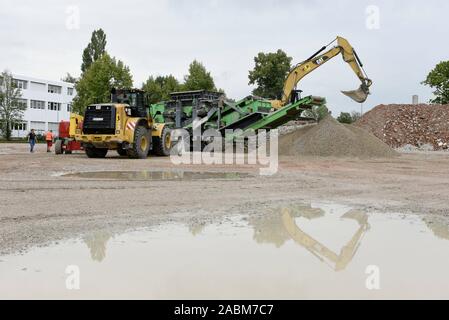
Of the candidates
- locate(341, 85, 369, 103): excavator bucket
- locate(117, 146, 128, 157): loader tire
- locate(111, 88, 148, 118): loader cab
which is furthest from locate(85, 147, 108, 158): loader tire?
locate(341, 85, 369, 103): excavator bucket

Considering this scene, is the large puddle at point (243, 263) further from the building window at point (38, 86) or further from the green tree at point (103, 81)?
the building window at point (38, 86)

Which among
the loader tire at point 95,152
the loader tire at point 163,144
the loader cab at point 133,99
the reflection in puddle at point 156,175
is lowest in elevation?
the reflection in puddle at point 156,175

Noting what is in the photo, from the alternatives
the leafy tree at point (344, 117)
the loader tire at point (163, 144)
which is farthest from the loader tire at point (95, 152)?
the leafy tree at point (344, 117)

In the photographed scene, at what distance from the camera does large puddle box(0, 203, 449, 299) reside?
3904 mm

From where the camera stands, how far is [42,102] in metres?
84.4

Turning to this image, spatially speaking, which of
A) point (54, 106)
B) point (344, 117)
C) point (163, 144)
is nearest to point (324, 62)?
point (163, 144)

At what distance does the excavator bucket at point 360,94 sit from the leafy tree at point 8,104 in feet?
151

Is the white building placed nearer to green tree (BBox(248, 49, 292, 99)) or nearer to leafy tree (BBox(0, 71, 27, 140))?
leafy tree (BBox(0, 71, 27, 140))

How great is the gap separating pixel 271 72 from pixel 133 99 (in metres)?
35.5

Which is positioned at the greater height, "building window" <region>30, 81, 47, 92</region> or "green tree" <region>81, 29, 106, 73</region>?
"green tree" <region>81, 29, 106, 73</region>

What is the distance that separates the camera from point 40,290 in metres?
3.89

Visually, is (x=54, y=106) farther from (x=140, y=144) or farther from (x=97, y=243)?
(x=97, y=243)

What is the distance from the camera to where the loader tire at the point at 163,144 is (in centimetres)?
2212

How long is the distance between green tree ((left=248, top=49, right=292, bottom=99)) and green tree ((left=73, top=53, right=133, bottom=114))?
1778cm
